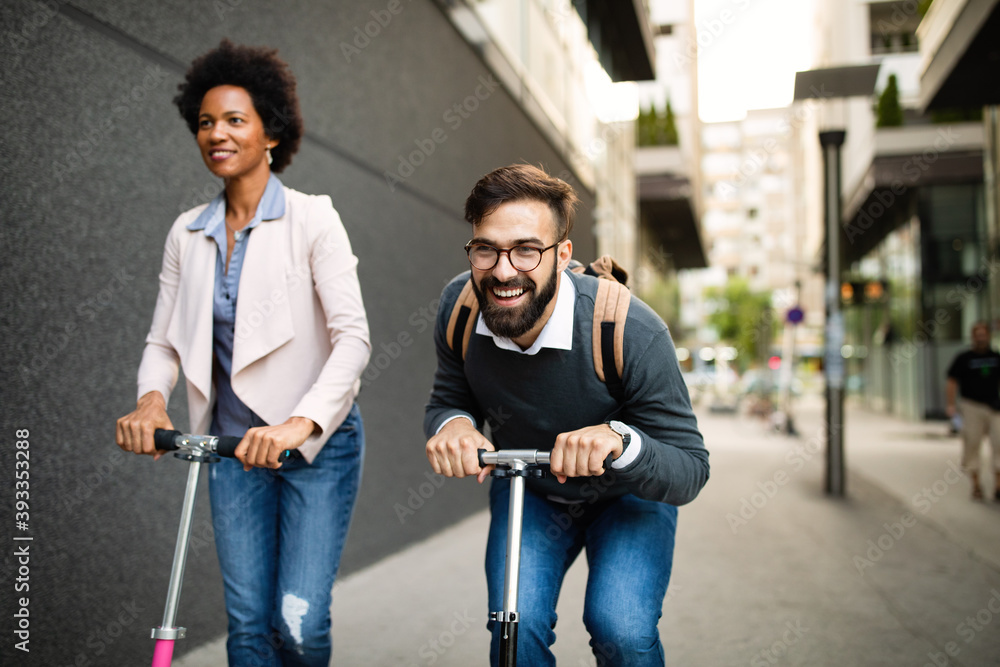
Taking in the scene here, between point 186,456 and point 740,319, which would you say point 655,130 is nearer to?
point 186,456

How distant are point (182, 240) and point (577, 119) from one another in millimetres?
12841

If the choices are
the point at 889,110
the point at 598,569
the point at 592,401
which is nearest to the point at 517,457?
the point at 592,401

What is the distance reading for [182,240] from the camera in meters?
2.58

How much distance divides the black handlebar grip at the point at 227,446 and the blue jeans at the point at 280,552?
1.30ft

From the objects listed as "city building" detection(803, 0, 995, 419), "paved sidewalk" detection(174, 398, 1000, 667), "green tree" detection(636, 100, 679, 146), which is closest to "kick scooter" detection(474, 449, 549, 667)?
"paved sidewalk" detection(174, 398, 1000, 667)

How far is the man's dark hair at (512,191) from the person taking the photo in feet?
7.30

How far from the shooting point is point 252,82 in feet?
8.57

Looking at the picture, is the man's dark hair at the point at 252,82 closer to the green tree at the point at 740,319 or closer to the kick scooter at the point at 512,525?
the kick scooter at the point at 512,525

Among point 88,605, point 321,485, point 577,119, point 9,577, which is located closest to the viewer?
point 321,485

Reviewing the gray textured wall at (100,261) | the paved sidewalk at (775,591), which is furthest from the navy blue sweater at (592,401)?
the paved sidewalk at (775,591)

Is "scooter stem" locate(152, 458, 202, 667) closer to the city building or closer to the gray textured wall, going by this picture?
the gray textured wall

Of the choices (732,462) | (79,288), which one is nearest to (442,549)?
(79,288)

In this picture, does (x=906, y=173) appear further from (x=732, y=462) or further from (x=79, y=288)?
(x=79, y=288)

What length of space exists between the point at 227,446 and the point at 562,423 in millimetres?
945
